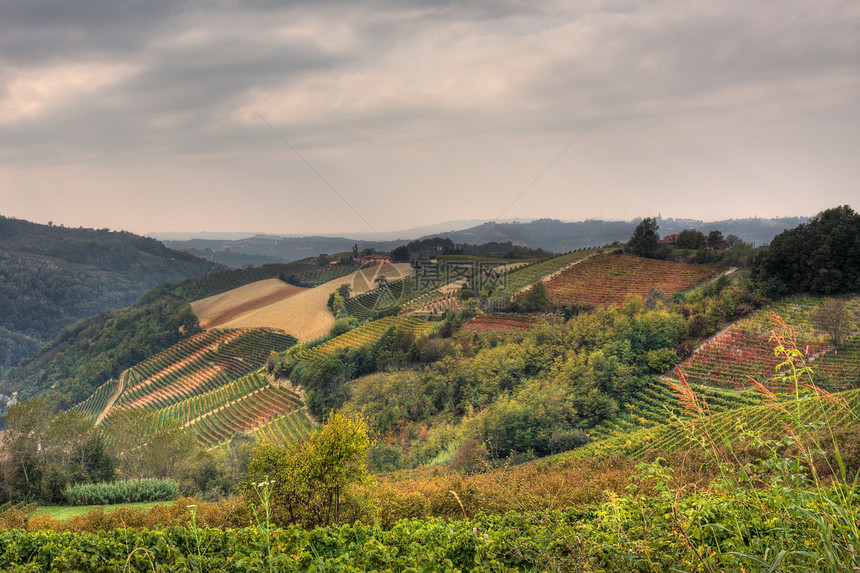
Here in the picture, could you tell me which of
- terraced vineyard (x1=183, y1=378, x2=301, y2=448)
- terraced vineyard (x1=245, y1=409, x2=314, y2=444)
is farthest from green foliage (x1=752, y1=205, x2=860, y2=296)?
terraced vineyard (x1=183, y1=378, x2=301, y2=448)

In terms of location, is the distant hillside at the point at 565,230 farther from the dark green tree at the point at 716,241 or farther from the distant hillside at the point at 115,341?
the distant hillside at the point at 115,341

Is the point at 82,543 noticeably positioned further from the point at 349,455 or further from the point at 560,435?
the point at 560,435

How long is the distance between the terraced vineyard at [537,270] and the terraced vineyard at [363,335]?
9.01m

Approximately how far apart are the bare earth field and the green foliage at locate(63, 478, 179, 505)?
35617mm

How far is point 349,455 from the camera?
11.3 metres

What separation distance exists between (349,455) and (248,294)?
76.1 meters

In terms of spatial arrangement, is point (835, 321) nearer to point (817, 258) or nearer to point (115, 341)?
point (817, 258)

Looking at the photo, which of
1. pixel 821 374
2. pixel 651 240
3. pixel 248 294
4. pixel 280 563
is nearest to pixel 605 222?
pixel 651 240

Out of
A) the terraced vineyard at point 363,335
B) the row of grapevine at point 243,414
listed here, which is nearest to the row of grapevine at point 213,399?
the row of grapevine at point 243,414

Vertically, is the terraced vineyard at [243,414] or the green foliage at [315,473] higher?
the green foliage at [315,473]

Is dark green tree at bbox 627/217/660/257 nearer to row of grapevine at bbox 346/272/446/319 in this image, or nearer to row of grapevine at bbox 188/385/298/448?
row of grapevine at bbox 346/272/446/319

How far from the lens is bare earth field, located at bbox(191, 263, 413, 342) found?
59219 mm

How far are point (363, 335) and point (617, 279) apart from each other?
77.1 feet

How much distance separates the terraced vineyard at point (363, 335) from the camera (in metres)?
40.0
